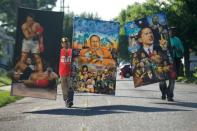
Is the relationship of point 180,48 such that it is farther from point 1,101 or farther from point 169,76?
point 1,101

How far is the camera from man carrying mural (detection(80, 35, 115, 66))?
19.2 m

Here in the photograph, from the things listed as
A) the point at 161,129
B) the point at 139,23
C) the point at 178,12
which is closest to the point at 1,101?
the point at 139,23

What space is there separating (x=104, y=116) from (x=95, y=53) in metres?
4.65

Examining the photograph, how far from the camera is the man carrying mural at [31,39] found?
58.0 feet

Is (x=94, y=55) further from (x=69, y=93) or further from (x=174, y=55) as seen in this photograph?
(x=174, y=55)

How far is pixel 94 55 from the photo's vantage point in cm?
1930

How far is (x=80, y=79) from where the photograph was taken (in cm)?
1927

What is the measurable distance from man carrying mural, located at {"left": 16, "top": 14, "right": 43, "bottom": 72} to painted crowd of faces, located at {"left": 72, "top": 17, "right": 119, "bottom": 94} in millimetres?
1487

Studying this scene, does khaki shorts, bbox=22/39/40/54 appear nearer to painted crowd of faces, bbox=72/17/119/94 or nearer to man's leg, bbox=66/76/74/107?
man's leg, bbox=66/76/74/107

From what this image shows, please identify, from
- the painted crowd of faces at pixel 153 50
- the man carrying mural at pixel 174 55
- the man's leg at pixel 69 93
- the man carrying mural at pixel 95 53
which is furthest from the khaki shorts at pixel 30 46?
the man carrying mural at pixel 174 55

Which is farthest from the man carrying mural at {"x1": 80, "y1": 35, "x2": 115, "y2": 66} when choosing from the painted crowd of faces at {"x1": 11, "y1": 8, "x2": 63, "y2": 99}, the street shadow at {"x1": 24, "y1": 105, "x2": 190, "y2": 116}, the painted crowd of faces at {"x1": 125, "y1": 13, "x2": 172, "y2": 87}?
the street shadow at {"x1": 24, "y1": 105, "x2": 190, "y2": 116}

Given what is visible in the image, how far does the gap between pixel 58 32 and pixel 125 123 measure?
4.98 m

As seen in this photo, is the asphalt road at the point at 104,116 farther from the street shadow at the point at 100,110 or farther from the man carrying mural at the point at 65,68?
the man carrying mural at the point at 65,68

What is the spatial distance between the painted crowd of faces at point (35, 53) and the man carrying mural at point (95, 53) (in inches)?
57.9
